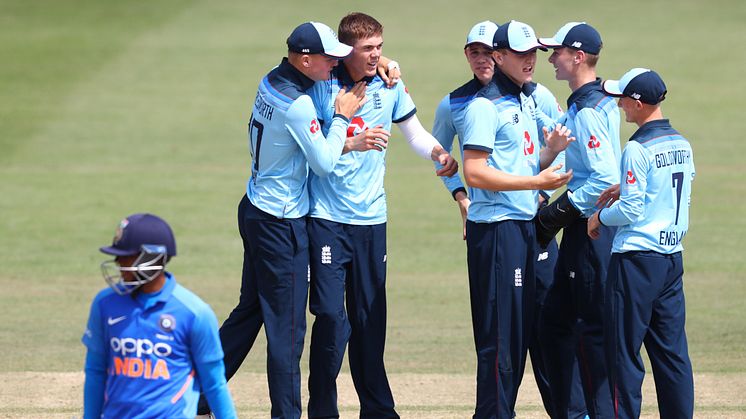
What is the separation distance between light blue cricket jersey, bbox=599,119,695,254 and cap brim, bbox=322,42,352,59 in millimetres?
1724

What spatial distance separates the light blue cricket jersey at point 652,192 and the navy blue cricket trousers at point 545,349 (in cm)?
73

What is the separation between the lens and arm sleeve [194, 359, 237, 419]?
501cm

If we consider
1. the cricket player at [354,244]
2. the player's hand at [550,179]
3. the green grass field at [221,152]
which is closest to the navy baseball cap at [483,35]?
the cricket player at [354,244]

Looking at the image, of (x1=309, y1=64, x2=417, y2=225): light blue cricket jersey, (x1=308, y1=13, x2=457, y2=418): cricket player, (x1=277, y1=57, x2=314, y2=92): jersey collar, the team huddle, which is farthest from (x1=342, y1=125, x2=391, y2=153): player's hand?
(x1=277, y1=57, x2=314, y2=92): jersey collar

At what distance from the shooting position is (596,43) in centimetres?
742

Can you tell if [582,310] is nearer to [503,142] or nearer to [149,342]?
[503,142]

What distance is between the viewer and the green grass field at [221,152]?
10.4 meters

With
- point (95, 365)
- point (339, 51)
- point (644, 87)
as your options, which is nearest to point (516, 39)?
point (644, 87)

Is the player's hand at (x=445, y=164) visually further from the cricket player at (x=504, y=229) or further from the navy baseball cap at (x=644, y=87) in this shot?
the navy baseball cap at (x=644, y=87)

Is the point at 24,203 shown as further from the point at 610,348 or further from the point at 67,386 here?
the point at 610,348

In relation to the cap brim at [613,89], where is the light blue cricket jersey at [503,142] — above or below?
below

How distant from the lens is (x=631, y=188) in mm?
6508

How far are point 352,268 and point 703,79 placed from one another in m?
15.8

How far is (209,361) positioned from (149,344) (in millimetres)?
262
